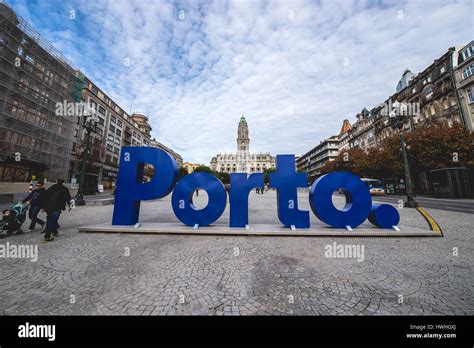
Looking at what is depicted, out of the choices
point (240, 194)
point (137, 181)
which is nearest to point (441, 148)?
point (240, 194)

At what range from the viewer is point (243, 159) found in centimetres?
13000

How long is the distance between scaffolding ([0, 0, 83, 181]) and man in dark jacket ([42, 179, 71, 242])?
859 inches

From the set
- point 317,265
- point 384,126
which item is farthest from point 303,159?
point 317,265

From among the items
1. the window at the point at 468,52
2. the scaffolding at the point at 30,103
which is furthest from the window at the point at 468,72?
the scaffolding at the point at 30,103

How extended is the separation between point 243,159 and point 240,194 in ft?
406

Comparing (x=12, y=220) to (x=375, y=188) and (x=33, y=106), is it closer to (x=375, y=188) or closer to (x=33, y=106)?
(x=33, y=106)

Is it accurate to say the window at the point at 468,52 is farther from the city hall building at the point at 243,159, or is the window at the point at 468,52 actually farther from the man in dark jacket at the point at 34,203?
the city hall building at the point at 243,159

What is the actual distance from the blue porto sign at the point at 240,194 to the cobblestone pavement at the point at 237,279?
1324 millimetres

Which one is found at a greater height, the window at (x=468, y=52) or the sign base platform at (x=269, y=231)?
the window at (x=468, y=52)

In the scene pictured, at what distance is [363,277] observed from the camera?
3398 millimetres

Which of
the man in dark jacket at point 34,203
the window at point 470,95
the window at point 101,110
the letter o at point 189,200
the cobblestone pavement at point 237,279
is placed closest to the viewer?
the cobblestone pavement at point 237,279

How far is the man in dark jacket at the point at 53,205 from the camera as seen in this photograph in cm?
568
